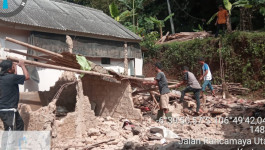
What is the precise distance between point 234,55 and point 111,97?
339 inches

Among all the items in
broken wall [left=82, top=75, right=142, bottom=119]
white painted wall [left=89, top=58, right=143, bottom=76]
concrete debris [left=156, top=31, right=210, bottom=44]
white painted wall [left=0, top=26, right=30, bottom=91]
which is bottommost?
broken wall [left=82, top=75, right=142, bottom=119]

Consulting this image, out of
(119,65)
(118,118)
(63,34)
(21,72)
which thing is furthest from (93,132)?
(119,65)

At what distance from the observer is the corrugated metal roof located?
37.2 ft

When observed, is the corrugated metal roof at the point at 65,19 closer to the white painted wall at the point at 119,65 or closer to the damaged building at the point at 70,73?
the damaged building at the point at 70,73

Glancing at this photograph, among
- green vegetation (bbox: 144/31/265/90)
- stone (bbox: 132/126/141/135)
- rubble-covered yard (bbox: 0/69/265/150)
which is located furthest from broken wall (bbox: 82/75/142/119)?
green vegetation (bbox: 144/31/265/90)

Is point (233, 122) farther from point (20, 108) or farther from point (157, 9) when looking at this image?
point (157, 9)

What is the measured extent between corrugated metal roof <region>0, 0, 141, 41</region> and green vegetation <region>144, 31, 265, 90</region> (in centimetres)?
343

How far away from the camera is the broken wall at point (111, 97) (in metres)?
7.56

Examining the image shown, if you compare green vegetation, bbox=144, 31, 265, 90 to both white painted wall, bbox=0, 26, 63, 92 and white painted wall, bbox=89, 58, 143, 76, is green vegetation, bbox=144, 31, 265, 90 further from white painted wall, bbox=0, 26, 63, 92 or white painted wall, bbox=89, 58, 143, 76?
white painted wall, bbox=0, 26, 63, 92

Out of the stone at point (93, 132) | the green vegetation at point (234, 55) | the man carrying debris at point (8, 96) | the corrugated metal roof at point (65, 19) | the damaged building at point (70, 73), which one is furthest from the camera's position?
the green vegetation at point (234, 55)

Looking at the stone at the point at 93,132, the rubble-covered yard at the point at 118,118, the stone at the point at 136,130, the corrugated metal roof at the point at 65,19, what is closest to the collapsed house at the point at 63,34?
the corrugated metal roof at the point at 65,19

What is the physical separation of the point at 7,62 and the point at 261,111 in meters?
7.69

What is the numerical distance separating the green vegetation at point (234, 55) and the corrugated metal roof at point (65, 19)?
343 cm

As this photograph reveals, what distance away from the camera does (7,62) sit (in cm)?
495
